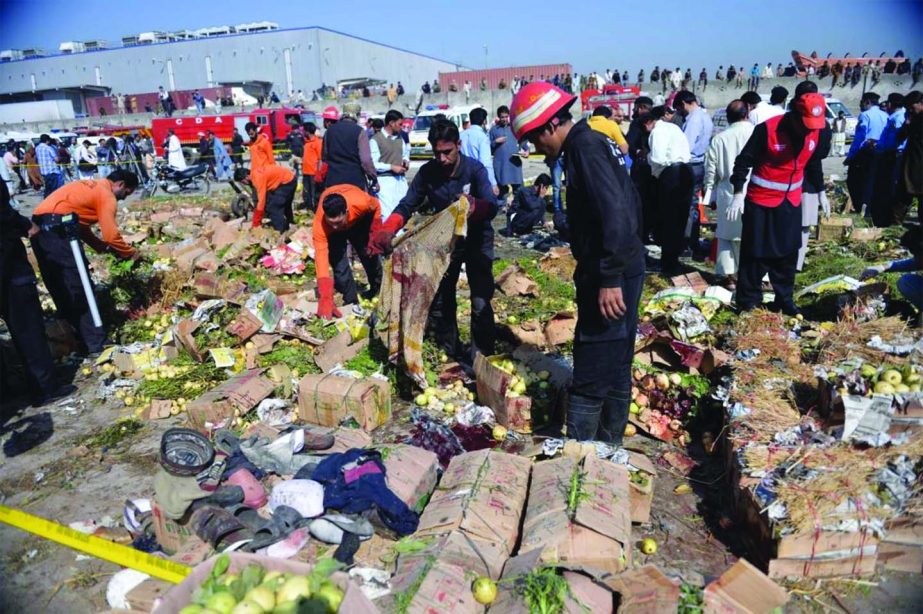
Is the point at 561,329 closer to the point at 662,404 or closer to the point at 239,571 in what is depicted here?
the point at 662,404

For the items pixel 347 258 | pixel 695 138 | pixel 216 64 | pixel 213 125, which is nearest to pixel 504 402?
pixel 347 258

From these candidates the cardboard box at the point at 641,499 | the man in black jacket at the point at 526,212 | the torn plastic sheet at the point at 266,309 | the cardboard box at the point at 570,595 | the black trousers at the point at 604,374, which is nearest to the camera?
the cardboard box at the point at 570,595

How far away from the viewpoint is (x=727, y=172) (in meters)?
6.86

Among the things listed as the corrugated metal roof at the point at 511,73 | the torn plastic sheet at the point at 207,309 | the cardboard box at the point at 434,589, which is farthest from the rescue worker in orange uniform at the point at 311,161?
the corrugated metal roof at the point at 511,73

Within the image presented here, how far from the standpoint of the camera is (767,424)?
11.7 feet

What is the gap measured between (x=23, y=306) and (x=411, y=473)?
3.97 meters

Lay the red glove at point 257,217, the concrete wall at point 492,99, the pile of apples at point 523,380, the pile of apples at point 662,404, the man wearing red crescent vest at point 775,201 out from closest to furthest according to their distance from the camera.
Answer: the pile of apples at point 662,404 < the pile of apples at point 523,380 < the man wearing red crescent vest at point 775,201 < the red glove at point 257,217 < the concrete wall at point 492,99

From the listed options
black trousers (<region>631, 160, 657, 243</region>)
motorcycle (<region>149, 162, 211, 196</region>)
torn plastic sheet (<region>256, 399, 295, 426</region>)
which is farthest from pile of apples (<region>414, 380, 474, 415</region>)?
motorcycle (<region>149, 162, 211, 196</region>)

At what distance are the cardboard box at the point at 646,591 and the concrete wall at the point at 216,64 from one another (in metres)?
63.2

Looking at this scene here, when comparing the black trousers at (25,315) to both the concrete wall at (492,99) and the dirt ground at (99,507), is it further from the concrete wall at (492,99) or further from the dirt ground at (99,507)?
the concrete wall at (492,99)

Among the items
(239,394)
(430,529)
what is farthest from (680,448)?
(239,394)

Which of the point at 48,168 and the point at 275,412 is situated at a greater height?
the point at 48,168

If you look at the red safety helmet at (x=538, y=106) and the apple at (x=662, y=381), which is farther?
the apple at (x=662, y=381)

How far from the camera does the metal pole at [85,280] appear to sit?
593cm
